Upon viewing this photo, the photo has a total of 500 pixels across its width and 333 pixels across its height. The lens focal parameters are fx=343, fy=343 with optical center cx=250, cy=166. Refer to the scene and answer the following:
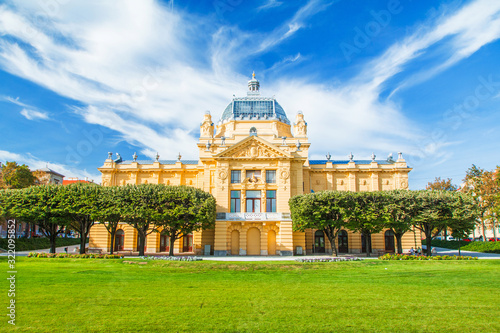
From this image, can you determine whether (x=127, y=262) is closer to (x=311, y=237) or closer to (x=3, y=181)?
(x=311, y=237)

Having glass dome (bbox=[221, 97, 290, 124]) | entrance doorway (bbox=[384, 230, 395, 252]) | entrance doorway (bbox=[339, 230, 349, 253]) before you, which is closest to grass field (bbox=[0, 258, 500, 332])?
entrance doorway (bbox=[339, 230, 349, 253])

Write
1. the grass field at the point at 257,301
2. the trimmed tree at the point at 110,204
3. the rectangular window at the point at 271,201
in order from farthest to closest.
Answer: the rectangular window at the point at 271,201 → the trimmed tree at the point at 110,204 → the grass field at the point at 257,301

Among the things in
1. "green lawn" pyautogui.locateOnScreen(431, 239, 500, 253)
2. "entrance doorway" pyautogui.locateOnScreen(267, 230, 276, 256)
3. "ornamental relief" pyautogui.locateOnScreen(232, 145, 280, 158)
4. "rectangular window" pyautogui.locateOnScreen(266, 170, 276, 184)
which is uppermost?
"ornamental relief" pyautogui.locateOnScreen(232, 145, 280, 158)

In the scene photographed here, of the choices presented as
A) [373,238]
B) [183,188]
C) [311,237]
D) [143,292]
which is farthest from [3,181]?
[373,238]

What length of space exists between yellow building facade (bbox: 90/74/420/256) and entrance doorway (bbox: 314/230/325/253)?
158 millimetres

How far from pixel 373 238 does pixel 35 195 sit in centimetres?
4911

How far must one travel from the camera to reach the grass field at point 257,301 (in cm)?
1268

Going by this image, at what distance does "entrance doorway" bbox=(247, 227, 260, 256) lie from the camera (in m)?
50.1

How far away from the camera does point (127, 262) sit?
106 feet

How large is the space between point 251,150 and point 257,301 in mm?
36451

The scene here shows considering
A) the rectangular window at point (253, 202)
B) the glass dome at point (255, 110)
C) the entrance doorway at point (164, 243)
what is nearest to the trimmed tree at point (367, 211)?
the rectangular window at point (253, 202)

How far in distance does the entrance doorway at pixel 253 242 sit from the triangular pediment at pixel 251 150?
36.1ft

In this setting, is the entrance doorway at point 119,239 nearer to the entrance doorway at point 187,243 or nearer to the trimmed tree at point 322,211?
the entrance doorway at point 187,243

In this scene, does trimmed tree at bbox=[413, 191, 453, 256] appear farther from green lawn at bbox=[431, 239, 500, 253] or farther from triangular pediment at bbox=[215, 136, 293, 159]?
triangular pediment at bbox=[215, 136, 293, 159]
